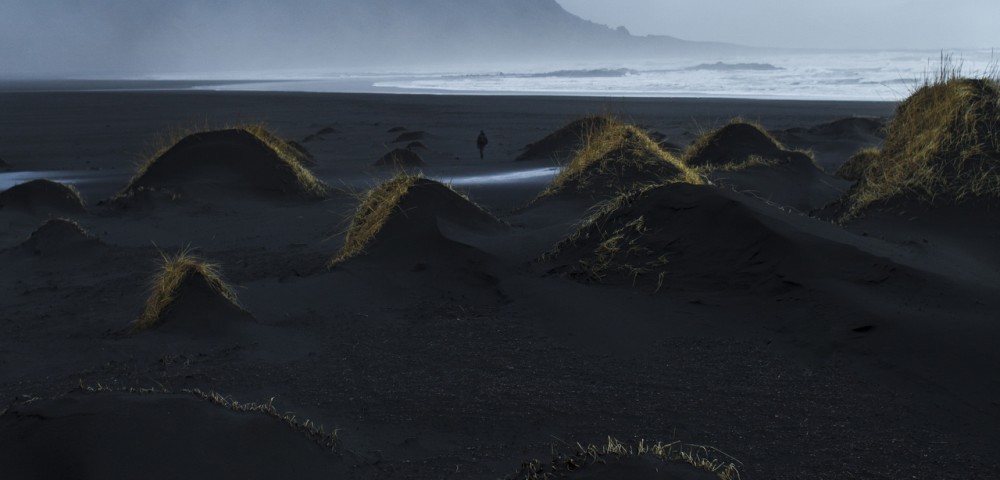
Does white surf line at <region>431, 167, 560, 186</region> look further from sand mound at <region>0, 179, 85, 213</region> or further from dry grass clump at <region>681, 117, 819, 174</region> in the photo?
sand mound at <region>0, 179, 85, 213</region>

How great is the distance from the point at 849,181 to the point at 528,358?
11182 millimetres

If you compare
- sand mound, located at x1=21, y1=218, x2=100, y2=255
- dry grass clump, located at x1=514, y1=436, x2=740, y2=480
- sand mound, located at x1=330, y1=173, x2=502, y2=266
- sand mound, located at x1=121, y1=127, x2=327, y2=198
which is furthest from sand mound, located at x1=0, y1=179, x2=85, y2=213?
dry grass clump, located at x1=514, y1=436, x2=740, y2=480

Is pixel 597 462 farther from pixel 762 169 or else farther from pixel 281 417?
pixel 762 169

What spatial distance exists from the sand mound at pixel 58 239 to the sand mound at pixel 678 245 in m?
5.65

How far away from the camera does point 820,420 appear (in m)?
5.25

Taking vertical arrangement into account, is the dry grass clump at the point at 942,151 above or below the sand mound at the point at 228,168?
above

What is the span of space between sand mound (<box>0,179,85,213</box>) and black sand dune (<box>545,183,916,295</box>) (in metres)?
8.51

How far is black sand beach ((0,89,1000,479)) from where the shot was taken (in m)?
4.61

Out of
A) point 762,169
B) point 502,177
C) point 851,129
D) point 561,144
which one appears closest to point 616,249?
point 762,169

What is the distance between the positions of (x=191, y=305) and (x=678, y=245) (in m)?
4.27

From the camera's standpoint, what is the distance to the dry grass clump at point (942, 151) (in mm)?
9633

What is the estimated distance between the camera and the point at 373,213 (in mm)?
9977

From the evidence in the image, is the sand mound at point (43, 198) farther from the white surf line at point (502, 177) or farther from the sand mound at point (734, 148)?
the sand mound at point (734, 148)

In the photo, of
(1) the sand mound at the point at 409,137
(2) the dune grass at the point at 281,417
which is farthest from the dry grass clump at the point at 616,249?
(1) the sand mound at the point at 409,137
